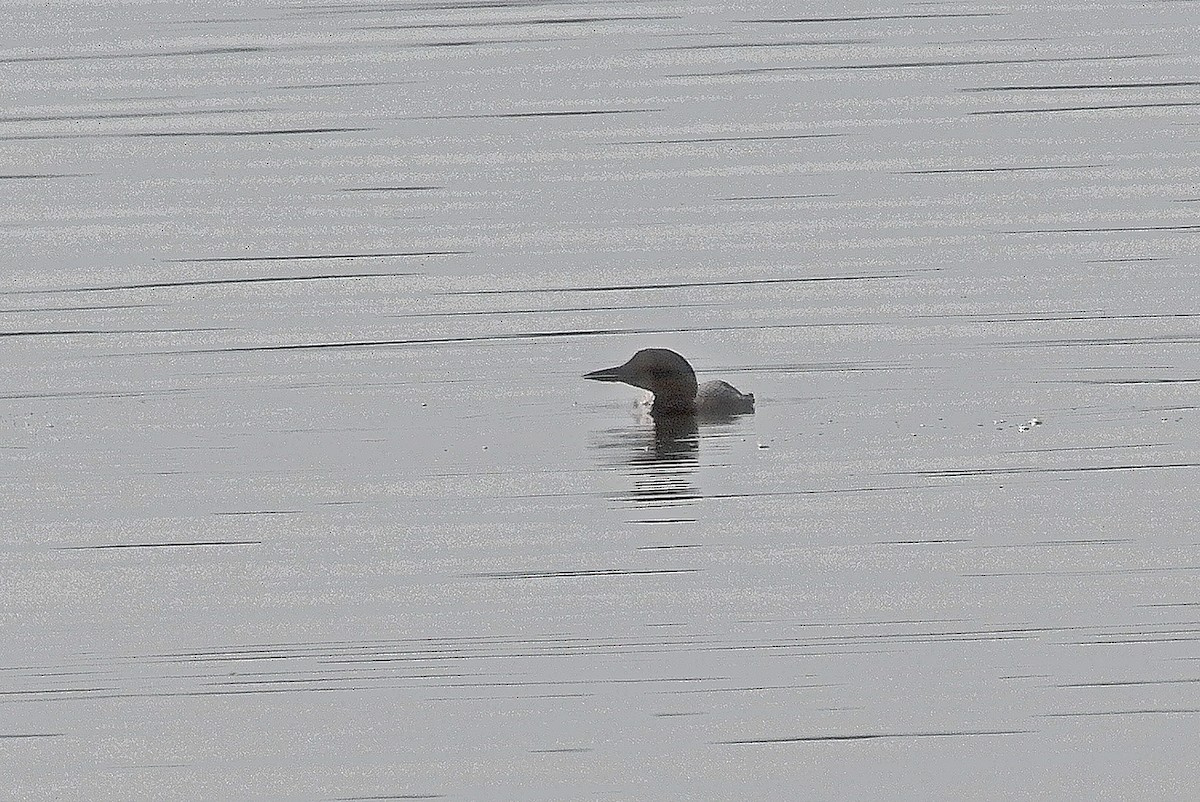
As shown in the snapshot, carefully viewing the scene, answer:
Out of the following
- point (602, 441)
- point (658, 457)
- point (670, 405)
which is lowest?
point (658, 457)

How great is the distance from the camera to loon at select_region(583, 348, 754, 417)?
49.3 feet

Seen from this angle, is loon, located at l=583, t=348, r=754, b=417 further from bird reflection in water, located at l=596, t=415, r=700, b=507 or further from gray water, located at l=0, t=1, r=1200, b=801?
gray water, located at l=0, t=1, r=1200, b=801

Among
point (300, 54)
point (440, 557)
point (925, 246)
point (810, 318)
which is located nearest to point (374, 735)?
point (440, 557)

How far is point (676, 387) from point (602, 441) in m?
0.68

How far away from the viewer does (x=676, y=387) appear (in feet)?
49.7

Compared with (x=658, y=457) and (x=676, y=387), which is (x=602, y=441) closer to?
(x=658, y=457)

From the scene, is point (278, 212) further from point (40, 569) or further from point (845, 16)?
point (845, 16)

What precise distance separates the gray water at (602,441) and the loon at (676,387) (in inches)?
7.3

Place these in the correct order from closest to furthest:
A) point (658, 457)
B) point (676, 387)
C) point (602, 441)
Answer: point (658, 457), point (602, 441), point (676, 387)

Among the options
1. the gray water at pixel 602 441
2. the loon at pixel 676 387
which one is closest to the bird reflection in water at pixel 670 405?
the loon at pixel 676 387

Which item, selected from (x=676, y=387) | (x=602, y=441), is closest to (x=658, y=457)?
(x=602, y=441)

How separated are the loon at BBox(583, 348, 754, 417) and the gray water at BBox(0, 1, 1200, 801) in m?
0.19

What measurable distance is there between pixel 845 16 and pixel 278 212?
13.2 meters

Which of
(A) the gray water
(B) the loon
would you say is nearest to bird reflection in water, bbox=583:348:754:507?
(B) the loon
